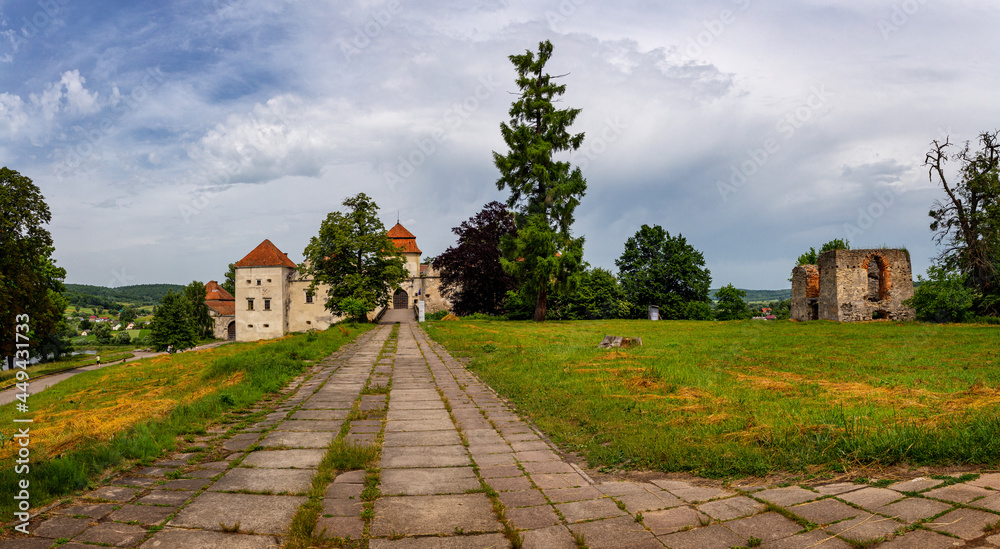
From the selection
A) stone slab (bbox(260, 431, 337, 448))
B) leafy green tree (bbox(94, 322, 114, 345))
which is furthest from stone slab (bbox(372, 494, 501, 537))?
leafy green tree (bbox(94, 322, 114, 345))

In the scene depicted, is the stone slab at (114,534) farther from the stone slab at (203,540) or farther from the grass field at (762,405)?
the grass field at (762,405)

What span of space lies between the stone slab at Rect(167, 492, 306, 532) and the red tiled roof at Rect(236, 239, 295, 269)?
5290 cm

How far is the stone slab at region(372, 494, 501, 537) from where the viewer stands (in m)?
2.91

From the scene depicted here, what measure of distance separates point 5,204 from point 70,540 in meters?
32.7

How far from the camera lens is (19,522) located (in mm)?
2912

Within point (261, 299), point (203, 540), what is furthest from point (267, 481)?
point (261, 299)

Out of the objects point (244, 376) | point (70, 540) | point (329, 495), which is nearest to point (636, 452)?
point (329, 495)

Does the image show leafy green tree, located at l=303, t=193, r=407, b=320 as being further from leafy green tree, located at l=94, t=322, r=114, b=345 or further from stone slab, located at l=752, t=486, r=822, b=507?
leafy green tree, located at l=94, t=322, r=114, b=345

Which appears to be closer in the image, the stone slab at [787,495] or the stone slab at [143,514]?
the stone slab at [143,514]

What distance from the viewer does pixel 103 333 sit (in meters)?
72.6

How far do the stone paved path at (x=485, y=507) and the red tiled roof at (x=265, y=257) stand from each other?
5147 cm

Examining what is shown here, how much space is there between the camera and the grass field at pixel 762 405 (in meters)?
3.89

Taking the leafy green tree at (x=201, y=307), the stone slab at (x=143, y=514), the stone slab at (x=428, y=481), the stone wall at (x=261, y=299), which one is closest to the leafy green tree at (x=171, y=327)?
the stone wall at (x=261, y=299)

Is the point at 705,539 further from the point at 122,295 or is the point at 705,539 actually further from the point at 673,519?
the point at 122,295
